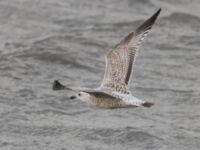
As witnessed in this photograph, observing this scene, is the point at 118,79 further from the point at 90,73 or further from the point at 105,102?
the point at 90,73

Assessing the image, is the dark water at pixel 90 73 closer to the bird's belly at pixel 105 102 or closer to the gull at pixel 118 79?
the gull at pixel 118 79

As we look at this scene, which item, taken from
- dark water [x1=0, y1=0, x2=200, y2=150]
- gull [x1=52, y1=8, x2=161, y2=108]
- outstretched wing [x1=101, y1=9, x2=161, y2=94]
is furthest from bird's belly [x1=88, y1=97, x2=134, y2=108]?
dark water [x1=0, y1=0, x2=200, y2=150]

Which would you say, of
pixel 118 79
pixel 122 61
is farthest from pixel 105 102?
pixel 122 61

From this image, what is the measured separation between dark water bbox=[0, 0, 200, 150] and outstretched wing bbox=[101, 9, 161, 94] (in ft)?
3.52

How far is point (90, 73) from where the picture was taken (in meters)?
11.9

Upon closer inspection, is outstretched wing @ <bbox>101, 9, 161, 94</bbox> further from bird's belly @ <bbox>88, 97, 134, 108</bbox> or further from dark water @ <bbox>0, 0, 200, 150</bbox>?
dark water @ <bbox>0, 0, 200, 150</bbox>

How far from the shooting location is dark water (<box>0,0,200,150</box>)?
9.74m

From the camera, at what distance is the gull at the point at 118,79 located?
810 cm

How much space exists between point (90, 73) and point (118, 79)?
3216 millimetres

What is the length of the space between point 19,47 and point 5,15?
1597 millimetres

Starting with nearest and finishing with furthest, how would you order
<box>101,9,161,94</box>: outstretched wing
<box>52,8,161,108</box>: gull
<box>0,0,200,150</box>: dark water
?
1. <box>52,8,161,108</box>: gull
2. <box>101,9,161,94</box>: outstretched wing
3. <box>0,0,200,150</box>: dark water

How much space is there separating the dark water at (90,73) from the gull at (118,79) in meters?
1.08

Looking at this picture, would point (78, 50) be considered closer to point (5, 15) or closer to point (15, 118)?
point (5, 15)

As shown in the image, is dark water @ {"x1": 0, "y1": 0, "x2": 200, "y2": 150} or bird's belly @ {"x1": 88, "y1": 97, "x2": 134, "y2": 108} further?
dark water @ {"x1": 0, "y1": 0, "x2": 200, "y2": 150}
